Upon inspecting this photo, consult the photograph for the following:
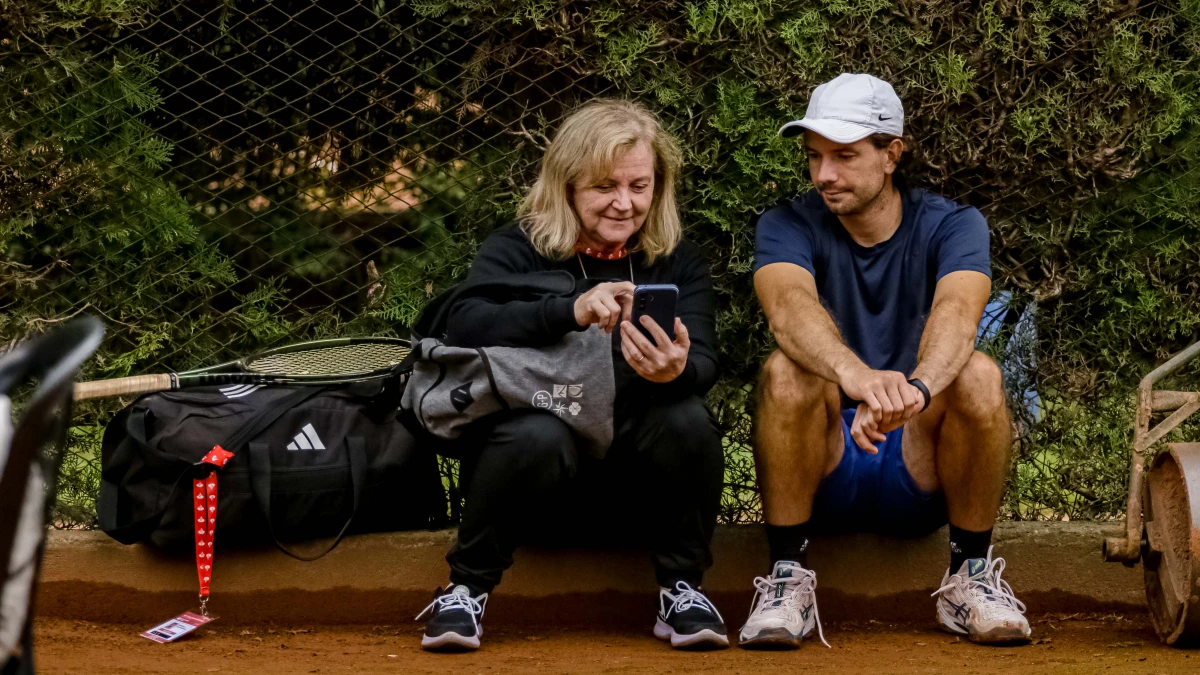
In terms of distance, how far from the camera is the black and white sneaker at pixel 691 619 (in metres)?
→ 3.50

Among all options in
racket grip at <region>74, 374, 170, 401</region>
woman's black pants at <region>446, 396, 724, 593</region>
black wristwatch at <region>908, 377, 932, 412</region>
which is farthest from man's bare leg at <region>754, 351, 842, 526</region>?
racket grip at <region>74, 374, 170, 401</region>

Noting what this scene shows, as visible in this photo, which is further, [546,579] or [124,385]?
[546,579]

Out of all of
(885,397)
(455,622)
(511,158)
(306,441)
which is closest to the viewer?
(885,397)

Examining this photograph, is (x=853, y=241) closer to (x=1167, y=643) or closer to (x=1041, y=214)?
(x=1041, y=214)

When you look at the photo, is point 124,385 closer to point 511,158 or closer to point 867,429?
point 511,158

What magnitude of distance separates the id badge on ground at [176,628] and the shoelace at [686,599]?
1308mm

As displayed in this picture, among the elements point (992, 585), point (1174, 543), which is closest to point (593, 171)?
point (992, 585)

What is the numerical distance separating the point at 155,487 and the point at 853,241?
203 centimetres

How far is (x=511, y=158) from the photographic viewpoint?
162 inches

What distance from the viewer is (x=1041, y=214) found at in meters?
4.09

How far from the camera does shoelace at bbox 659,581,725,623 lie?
3.55 meters

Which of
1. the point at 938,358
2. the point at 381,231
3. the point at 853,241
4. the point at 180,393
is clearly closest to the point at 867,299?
the point at 853,241

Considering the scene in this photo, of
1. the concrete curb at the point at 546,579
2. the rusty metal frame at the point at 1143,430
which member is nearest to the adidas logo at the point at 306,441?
the concrete curb at the point at 546,579

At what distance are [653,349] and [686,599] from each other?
706 mm
